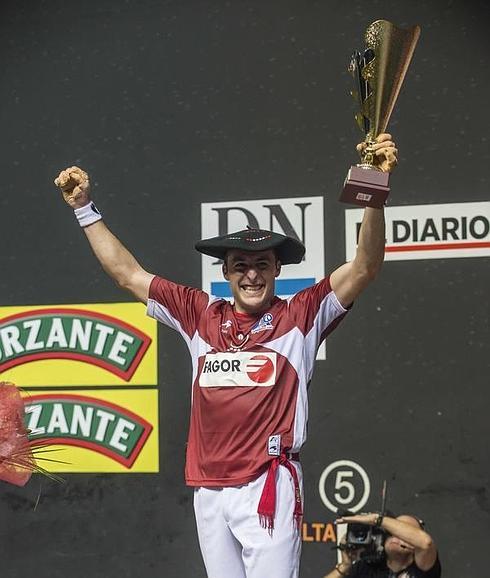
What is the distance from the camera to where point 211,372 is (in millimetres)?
3035

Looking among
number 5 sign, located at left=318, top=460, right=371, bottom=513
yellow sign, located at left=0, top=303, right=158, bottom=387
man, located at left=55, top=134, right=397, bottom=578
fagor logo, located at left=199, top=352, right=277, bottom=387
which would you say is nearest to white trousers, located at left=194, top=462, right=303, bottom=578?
man, located at left=55, top=134, right=397, bottom=578

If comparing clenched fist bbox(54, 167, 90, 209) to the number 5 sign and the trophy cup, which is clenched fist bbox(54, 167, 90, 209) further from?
the number 5 sign

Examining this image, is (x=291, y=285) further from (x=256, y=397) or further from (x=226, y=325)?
(x=256, y=397)

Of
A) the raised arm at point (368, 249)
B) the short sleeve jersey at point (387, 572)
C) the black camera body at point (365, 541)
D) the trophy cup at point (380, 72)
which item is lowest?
the short sleeve jersey at point (387, 572)

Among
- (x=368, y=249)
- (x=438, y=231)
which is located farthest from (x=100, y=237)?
(x=438, y=231)

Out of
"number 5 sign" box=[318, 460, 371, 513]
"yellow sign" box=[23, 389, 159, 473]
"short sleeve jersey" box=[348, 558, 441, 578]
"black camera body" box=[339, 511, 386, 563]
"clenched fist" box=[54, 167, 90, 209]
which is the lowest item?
"short sleeve jersey" box=[348, 558, 441, 578]

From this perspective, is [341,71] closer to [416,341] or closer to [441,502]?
[416,341]

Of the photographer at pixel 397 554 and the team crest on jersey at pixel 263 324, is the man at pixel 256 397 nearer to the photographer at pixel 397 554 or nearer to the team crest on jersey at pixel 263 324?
the team crest on jersey at pixel 263 324

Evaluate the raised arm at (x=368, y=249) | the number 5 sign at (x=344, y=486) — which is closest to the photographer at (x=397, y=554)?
the number 5 sign at (x=344, y=486)

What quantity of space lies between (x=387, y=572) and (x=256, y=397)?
4.07ft

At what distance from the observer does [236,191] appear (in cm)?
439

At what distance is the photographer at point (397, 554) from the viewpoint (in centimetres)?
383

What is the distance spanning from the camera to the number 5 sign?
165 inches

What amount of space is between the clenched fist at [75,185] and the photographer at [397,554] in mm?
1482
